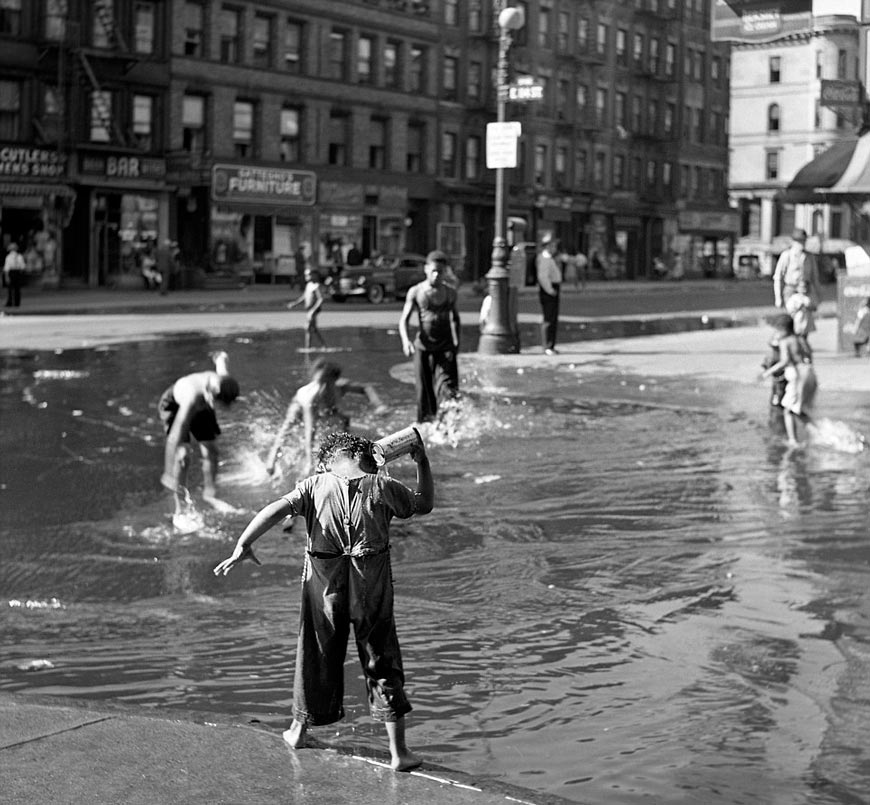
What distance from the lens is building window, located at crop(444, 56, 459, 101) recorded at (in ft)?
200

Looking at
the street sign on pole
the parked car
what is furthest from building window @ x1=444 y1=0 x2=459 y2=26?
the street sign on pole

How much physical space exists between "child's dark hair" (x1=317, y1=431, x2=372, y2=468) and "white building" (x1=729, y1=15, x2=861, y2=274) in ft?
283

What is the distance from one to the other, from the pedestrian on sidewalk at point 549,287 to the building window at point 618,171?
51881 millimetres

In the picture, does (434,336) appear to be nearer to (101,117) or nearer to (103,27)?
(101,117)

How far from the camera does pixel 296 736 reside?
5.32m

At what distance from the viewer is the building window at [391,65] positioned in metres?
57.0

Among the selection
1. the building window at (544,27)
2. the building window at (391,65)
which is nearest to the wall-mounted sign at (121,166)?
the building window at (391,65)

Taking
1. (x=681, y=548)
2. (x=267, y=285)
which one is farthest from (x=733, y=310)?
(x=681, y=548)

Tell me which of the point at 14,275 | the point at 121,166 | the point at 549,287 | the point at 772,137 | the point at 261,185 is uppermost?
the point at 772,137

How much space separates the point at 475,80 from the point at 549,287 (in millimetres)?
42134

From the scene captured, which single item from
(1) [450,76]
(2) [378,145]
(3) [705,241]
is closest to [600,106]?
(1) [450,76]

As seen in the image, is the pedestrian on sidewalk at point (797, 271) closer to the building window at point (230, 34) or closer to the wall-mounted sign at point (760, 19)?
the wall-mounted sign at point (760, 19)

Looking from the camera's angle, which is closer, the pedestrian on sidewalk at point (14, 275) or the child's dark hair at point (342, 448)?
the child's dark hair at point (342, 448)

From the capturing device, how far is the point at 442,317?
14008mm
